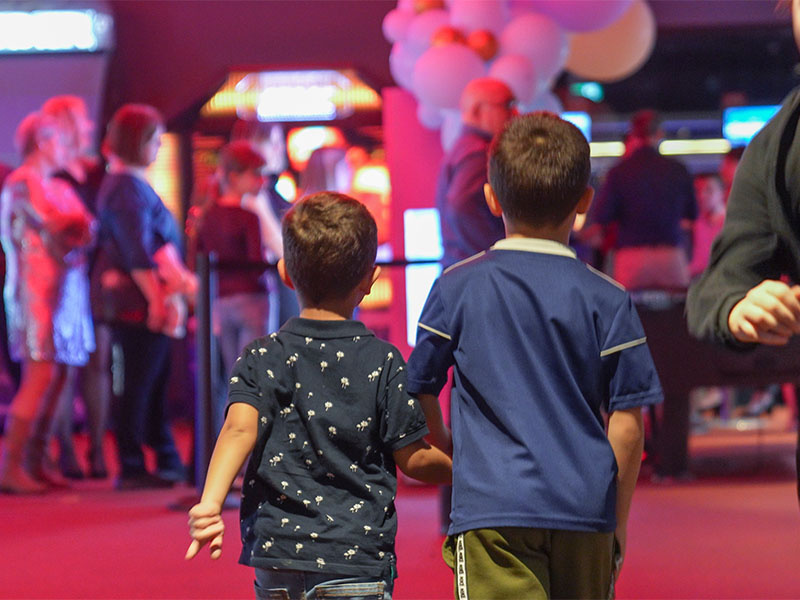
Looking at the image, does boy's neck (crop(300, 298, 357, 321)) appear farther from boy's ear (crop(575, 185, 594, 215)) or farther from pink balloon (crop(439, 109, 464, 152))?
pink balloon (crop(439, 109, 464, 152))

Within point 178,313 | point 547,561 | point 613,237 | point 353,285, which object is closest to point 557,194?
point 353,285

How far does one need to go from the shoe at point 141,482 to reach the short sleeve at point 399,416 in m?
3.54

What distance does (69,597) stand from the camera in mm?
3197

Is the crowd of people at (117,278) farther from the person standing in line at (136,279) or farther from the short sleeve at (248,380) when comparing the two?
the short sleeve at (248,380)

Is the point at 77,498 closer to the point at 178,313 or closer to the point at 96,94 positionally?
the point at 178,313

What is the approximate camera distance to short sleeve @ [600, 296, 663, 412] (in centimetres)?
170

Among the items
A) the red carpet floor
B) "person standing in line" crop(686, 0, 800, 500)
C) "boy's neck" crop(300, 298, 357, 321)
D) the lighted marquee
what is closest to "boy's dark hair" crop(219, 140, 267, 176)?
the red carpet floor

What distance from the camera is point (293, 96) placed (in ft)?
32.1

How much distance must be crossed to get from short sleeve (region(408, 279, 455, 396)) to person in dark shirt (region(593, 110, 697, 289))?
13.1 feet

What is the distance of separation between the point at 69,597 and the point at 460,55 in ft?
9.96

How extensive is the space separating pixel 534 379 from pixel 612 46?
489 cm

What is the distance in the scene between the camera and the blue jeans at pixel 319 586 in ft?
5.70

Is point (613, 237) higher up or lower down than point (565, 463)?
higher up

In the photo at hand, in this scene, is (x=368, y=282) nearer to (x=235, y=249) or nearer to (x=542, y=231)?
(x=542, y=231)
